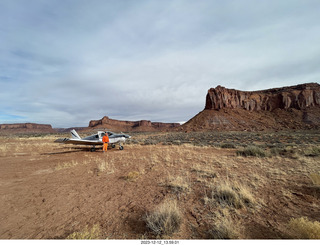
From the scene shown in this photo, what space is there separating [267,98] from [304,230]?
334 feet

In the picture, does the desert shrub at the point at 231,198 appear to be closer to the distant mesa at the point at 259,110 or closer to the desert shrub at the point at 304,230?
the desert shrub at the point at 304,230

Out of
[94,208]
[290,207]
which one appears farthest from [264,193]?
[94,208]

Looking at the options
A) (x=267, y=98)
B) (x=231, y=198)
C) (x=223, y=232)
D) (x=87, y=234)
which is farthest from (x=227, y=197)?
(x=267, y=98)

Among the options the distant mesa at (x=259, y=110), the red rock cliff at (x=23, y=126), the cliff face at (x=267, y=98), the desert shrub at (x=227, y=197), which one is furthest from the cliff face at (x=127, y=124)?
the desert shrub at (x=227, y=197)

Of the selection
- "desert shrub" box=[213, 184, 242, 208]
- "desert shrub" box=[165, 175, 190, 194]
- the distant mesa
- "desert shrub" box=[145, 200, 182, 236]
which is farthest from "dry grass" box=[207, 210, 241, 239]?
the distant mesa

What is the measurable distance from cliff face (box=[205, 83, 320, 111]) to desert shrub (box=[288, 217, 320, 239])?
81720 mm

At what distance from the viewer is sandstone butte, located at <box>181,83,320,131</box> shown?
203 feet

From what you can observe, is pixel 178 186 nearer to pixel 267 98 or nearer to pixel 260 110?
pixel 260 110

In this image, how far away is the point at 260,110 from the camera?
260 feet

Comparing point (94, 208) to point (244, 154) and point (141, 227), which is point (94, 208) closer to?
point (141, 227)

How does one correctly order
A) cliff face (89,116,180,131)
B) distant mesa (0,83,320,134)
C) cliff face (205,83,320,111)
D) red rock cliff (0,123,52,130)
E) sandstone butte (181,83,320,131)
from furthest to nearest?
red rock cliff (0,123,52,130), cliff face (89,116,180,131), cliff face (205,83,320,111), sandstone butte (181,83,320,131), distant mesa (0,83,320,134)

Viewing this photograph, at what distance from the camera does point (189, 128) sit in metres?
65.3

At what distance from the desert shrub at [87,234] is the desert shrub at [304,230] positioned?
3.58 m

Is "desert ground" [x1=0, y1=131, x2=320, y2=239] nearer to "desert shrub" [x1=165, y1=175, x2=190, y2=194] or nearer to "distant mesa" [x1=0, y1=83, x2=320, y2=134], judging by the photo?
"desert shrub" [x1=165, y1=175, x2=190, y2=194]
